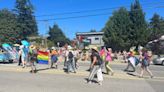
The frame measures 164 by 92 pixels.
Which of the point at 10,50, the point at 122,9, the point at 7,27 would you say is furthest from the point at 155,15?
the point at 10,50

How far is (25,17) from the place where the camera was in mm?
97438

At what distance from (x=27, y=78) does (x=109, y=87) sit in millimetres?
4399

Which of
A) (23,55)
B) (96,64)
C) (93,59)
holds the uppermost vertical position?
(23,55)

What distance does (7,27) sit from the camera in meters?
76.3

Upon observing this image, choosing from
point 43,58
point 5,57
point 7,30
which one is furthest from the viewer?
point 7,30

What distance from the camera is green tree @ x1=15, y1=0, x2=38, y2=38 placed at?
95.3 meters

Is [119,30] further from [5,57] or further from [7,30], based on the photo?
→ [5,57]

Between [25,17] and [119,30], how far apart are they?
3448 centimetres

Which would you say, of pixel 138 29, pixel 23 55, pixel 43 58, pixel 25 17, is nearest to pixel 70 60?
pixel 23 55

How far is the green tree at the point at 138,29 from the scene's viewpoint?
7069 cm

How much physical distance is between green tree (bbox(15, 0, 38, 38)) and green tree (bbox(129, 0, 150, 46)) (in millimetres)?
33274

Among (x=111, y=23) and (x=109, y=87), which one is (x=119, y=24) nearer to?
(x=111, y=23)

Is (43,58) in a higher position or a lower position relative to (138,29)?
lower

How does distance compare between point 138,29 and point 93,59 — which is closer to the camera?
point 93,59
